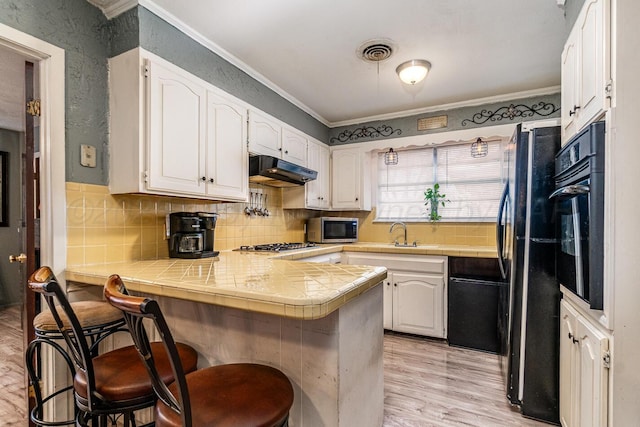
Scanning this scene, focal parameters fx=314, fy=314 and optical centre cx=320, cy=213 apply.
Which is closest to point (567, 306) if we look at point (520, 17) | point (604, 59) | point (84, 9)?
point (604, 59)

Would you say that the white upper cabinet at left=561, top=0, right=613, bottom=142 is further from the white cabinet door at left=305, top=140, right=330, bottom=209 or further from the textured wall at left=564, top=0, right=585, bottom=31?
the white cabinet door at left=305, top=140, right=330, bottom=209

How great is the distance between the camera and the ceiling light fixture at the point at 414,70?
2.49m

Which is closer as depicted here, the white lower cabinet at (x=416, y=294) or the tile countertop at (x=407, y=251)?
the tile countertop at (x=407, y=251)

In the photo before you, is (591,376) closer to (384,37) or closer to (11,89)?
(384,37)

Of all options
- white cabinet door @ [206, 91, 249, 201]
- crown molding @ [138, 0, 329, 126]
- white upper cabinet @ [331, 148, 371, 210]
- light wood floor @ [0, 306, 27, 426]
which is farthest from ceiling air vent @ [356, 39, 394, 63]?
light wood floor @ [0, 306, 27, 426]

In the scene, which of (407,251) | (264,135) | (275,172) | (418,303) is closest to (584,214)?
(407,251)

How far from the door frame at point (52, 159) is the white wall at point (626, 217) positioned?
2.45 metres

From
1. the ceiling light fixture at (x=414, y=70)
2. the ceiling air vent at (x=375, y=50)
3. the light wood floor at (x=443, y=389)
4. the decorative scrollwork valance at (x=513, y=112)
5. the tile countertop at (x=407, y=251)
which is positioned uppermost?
the ceiling air vent at (x=375, y=50)

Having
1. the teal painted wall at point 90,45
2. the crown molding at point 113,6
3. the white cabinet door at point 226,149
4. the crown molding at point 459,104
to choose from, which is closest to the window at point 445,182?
the crown molding at point 459,104

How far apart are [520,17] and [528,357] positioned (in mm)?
2075

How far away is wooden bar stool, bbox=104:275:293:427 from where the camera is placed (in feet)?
2.56

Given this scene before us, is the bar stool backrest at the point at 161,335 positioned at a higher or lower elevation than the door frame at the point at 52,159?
lower

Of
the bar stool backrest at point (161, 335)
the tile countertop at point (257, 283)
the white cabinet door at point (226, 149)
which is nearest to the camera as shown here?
the bar stool backrest at point (161, 335)

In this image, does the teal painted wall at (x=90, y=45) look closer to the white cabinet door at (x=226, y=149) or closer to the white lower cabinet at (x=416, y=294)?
the white cabinet door at (x=226, y=149)
